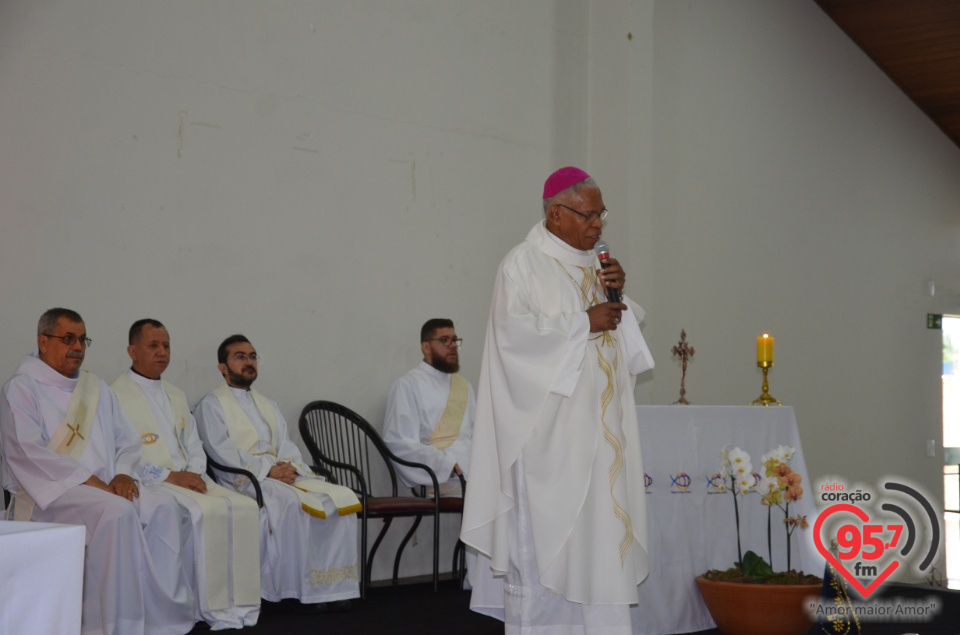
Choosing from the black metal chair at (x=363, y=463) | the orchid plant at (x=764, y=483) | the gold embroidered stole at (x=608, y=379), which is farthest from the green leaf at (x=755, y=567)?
the black metal chair at (x=363, y=463)

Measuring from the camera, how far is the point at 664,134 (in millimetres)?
8719

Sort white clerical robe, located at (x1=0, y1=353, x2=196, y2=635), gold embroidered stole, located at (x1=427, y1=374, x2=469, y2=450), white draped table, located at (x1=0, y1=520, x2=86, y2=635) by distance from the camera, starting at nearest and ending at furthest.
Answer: white draped table, located at (x1=0, y1=520, x2=86, y2=635) < white clerical robe, located at (x1=0, y1=353, x2=196, y2=635) < gold embroidered stole, located at (x1=427, y1=374, x2=469, y2=450)

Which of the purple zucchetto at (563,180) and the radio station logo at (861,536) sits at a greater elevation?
the purple zucchetto at (563,180)

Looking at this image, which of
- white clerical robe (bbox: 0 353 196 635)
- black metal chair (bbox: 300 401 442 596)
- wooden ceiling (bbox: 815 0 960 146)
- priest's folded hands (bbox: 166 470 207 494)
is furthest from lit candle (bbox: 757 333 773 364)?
wooden ceiling (bbox: 815 0 960 146)

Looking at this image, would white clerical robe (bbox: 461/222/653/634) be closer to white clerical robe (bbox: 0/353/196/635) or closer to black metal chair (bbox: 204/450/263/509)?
white clerical robe (bbox: 0/353/196/635)

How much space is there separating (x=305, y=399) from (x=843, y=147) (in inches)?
252

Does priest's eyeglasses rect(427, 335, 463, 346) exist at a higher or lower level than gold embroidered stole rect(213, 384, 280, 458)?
higher

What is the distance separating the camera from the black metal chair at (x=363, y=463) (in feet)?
19.3

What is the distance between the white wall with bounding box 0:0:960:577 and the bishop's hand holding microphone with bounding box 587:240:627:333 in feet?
9.91

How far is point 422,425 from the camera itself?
666 centimetres

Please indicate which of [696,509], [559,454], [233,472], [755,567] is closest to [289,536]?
[233,472]

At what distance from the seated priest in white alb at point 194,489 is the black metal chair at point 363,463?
2.56 feet

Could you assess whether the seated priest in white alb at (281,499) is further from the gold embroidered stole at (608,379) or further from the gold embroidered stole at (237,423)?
the gold embroidered stole at (608,379)

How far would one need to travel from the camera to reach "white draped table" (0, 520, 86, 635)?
1.60 metres
